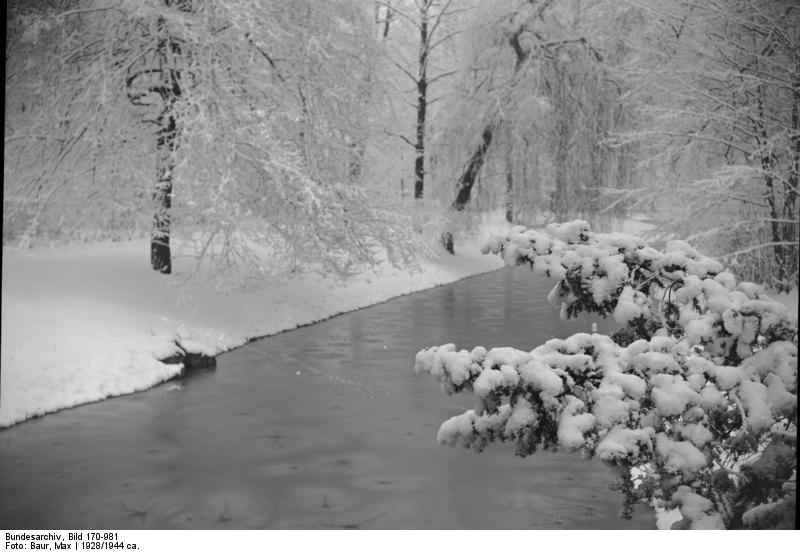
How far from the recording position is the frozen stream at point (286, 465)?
4.63m

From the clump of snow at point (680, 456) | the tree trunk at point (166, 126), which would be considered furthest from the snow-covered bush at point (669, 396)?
the tree trunk at point (166, 126)

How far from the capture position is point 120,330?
8633 mm

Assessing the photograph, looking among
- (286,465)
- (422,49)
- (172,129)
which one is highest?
(422,49)

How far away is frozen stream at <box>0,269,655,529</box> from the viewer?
4.63 metres

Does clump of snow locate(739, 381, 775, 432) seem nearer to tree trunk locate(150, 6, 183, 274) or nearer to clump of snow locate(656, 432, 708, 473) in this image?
clump of snow locate(656, 432, 708, 473)

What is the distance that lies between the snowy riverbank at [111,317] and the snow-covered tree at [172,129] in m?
0.50

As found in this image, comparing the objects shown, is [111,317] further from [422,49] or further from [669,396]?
[422,49]

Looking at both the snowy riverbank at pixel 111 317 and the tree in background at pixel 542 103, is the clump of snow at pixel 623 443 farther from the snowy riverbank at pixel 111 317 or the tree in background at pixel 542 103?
the tree in background at pixel 542 103

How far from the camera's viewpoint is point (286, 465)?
5582 millimetres

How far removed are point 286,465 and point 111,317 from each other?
4.12 m

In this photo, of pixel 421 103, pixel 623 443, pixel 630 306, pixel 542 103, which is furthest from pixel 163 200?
pixel 421 103

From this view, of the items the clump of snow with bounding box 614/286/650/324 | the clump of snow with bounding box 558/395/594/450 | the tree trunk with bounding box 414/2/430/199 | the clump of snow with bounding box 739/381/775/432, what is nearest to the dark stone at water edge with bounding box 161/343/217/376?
the clump of snow with bounding box 614/286/650/324
